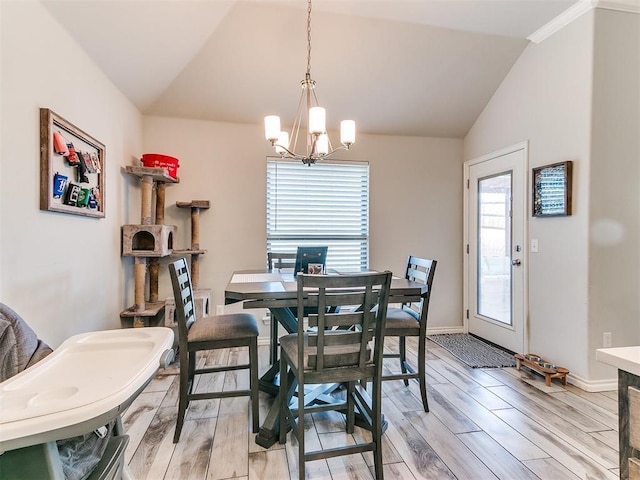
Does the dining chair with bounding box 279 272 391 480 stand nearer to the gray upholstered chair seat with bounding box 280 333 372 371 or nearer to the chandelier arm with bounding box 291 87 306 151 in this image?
the gray upholstered chair seat with bounding box 280 333 372 371

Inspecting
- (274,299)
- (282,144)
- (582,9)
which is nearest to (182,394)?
(274,299)

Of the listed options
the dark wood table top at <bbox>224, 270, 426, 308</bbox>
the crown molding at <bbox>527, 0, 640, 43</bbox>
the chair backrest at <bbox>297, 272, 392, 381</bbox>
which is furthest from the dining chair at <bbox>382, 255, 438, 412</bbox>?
the crown molding at <bbox>527, 0, 640, 43</bbox>

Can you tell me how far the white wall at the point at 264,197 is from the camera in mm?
3486

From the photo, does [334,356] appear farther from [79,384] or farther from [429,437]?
[79,384]

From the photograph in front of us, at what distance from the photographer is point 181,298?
1.90 meters

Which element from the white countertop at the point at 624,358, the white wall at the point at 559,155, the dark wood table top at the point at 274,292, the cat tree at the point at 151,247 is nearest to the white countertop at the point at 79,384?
the dark wood table top at the point at 274,292

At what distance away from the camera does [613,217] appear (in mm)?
2596

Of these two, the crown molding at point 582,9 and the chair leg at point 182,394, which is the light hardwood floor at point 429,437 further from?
the crown molding at point 582,9

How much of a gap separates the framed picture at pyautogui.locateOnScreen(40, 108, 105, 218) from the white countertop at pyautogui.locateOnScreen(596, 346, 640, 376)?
2.43 meters

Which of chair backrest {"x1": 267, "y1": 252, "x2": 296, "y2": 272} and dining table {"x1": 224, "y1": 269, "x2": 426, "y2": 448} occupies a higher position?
chair backrest {"x1": 267, "y1": 252, "x2": 296, "y2": 272}

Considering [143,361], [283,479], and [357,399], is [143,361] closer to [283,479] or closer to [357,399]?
[283,479]

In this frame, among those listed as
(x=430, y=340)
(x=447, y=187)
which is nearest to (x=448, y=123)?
(x=447, y=187)

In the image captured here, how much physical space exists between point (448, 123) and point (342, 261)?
1.99m

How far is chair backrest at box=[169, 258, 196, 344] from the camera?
188cm
